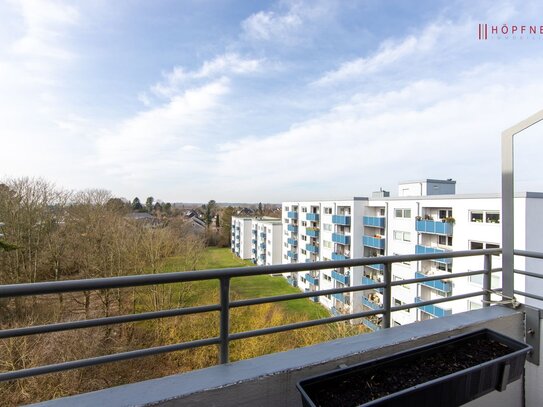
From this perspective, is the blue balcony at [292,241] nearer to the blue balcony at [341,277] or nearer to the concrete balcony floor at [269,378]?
the blue balcony at [341,277]

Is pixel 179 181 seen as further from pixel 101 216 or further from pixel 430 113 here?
pixel 430 113

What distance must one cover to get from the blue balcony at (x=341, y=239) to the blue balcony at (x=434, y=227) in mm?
6668

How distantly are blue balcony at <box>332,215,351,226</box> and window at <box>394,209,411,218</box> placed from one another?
4260 mm

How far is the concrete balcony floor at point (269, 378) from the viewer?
1116 mm

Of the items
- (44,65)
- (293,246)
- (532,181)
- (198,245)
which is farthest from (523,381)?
(293,246)

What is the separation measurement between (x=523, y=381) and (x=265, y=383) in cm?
202

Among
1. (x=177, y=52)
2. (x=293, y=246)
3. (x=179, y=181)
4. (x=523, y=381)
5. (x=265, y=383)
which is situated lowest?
(x=293, y=246)

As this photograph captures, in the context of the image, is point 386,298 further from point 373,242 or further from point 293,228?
point 293,228

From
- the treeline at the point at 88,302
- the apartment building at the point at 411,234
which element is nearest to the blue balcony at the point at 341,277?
the apartment building at the point at 411,234

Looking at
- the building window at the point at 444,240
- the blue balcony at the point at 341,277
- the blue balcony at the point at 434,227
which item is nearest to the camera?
the blue balcony at the point at 434,227

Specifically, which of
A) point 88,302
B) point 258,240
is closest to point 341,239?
point 88,302

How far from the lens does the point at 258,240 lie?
1554 inches

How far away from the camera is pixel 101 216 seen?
14.1 meters

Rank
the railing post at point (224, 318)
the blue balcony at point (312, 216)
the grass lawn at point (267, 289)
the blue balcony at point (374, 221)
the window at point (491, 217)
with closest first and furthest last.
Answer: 1. the railing post at point (224, 318)
2. the window at point (491, 217)
3. the grass lawn at point (267, 289)
4. the blue balcony at point (374, 221)
5. the blue balcony at point (312, 216)
